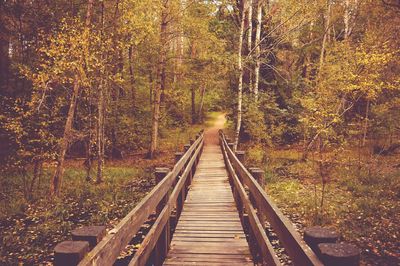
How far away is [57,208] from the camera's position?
37.5 feet

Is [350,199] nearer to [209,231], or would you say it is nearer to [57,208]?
[209,231]

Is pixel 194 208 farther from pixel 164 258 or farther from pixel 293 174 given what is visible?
pixel 293 174

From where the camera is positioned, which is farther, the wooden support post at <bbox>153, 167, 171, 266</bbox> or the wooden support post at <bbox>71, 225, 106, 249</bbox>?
Result: the wooden support post at <bbox>153, 167, 171, 266</bbox>

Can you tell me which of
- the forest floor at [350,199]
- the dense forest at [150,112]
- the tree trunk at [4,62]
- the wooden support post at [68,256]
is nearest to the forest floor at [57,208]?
the dense forest at [150,112]

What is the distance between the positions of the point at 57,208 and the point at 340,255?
1120cm

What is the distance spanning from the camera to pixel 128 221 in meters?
3.31

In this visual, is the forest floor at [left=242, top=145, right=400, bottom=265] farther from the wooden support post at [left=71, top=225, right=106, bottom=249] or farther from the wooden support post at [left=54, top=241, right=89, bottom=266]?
the wooden support post at [left=54, top=241, right=89, bottom=266]

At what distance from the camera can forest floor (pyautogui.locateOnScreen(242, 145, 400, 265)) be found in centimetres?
951

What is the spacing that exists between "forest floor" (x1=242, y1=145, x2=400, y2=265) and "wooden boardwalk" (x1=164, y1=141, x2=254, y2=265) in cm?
340

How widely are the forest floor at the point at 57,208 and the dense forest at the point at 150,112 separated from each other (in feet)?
0.19

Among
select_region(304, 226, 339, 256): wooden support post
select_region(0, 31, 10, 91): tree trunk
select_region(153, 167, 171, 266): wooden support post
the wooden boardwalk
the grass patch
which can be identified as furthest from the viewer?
select_region(0, 31, 10, 91): tree trunk

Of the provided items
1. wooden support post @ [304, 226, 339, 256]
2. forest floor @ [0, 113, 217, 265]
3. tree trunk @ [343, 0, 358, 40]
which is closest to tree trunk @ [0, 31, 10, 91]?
forest floor @ [0, 113, 217, 265]

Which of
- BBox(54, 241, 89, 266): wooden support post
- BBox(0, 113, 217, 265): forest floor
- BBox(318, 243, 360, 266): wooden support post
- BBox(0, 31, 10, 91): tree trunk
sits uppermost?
BBox(0, 31, 10, 91): tree trunk

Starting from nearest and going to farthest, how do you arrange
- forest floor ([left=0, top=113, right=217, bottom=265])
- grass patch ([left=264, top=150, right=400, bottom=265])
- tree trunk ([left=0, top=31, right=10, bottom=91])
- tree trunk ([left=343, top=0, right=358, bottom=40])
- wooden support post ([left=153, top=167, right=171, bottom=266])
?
wooden support post ([left=153, top=167, right=171, bottom=266])
forest floor ([left=0, top=113, right=217, bottom=265])
grass patch ([left=264, top=150, right=400, bottom=265])
tree trunk ([left=0, top=31, right=10, bottom=91])
tree trunk ([left=343, top=0, right=358, bottom=40])
